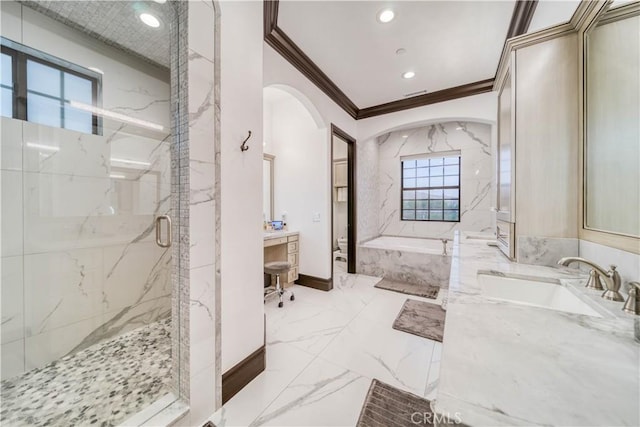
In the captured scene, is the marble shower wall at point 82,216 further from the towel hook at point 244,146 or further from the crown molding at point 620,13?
the crown molding at point 620,13

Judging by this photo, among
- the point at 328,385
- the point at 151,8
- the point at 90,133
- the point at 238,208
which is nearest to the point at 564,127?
the point at 238,208

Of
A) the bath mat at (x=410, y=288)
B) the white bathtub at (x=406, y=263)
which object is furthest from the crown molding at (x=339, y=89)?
the bath mat at (x=410, y=288)

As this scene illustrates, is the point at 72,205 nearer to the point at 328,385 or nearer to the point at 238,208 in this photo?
the point at 238,208

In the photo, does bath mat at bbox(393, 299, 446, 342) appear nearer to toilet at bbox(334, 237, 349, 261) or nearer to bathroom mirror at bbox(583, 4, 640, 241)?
bathroom mirror at bbox(583, 4, 640, 241)

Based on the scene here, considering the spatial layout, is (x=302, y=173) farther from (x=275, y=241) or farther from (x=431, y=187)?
(x=431, y=187)

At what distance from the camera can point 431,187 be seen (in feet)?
16.1

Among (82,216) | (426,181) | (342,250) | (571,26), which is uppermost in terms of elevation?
(571,26)

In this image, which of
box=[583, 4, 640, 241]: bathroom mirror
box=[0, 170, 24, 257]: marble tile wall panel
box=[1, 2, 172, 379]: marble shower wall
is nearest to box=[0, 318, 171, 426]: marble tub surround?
box=[1, 2, 172, 379]: marble shower wall

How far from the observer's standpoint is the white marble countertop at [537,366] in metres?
0.42

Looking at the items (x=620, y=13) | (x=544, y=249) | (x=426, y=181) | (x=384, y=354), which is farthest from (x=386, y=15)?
(x=426, y=181)

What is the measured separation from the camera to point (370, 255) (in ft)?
13.2

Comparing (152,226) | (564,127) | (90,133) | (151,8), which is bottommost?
(152,226)

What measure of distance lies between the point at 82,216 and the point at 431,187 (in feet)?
17.5

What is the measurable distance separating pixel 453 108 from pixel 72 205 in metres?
4.50
